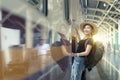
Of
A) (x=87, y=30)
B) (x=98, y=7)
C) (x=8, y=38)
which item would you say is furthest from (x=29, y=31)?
(x=98, y=7)

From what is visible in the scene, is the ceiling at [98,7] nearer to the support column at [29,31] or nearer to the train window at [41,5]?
the train window at [41,5]

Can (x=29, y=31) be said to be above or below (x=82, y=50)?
above

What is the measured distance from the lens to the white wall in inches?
37.9

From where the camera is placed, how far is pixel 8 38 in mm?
998

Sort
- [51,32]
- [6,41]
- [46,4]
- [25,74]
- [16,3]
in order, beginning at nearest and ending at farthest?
1. [6,41]
2. [16,3]
3. [25,74]
4. [46,4]
5. [51,32]

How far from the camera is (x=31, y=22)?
4.20ft

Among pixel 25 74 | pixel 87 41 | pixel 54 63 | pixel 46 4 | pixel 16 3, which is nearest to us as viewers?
pixel 16 3

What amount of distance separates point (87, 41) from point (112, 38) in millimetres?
26934

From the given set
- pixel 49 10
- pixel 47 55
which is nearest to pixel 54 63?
pixel 47 55

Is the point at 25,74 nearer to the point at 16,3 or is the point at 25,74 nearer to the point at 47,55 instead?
the point at 16,3

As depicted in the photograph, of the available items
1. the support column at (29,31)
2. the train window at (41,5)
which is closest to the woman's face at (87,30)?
the train window at (41,5)

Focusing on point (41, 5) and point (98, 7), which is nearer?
point (41, 5)

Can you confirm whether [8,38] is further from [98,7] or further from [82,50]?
[98,7]

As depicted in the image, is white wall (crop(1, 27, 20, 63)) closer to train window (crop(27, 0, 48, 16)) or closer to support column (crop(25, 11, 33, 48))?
support column (crop(25, 11, 33, 48))
